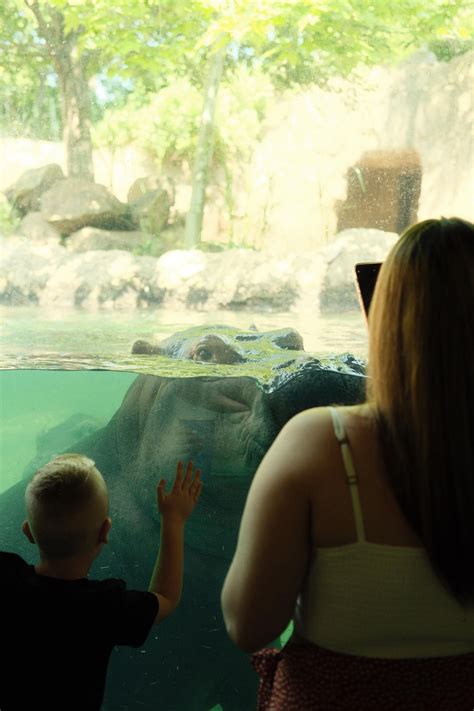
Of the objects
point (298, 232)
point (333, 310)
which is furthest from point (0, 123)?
point (333, 310)

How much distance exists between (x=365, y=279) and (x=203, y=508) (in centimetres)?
154

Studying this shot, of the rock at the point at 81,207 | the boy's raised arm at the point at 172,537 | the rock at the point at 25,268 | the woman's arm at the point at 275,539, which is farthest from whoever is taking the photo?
the rock at the point at 25,268

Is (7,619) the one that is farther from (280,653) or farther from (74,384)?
(74,384)

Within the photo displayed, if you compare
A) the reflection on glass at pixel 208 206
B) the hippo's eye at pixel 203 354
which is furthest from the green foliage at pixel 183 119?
the hippo's eye at pixel 203 354

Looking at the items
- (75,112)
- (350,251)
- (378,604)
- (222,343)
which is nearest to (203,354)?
(222,343)

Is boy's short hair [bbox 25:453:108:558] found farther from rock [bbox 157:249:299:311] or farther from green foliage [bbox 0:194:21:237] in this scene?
green foliage [bbox 0:194:21:237]

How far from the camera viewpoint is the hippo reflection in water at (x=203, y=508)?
9.70ft

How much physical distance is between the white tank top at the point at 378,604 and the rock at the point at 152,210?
231 cm

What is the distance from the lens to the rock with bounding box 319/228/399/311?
10.7ft

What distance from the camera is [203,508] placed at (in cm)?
303

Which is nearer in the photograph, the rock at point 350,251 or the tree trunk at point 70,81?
the tree trunk at point 70,81

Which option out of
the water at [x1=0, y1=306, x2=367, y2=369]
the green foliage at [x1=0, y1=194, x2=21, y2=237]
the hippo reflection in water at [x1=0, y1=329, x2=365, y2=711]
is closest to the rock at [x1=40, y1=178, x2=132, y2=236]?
the green foliage at [x1=0, y1=194, x2=21, y2=237]

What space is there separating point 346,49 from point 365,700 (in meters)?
2.78

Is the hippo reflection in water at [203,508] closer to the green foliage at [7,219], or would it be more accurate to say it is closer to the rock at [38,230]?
the rock at [38,230]
